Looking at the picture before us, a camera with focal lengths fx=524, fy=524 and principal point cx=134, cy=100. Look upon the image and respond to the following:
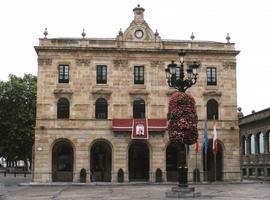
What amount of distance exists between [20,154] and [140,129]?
2986 cm

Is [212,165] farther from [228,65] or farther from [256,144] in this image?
[228,65]

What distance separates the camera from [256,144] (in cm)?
5303

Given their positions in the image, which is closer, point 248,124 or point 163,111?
point 163,111

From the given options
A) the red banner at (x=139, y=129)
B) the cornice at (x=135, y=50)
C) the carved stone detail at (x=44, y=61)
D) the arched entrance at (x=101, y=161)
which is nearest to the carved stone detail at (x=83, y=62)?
the cornice at (x=135, y=50)

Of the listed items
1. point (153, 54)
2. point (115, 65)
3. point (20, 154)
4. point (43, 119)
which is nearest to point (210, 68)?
point (153, 54)

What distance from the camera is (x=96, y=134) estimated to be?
46.0m

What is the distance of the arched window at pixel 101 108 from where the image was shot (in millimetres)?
46438

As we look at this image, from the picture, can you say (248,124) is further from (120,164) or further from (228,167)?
(120,164)

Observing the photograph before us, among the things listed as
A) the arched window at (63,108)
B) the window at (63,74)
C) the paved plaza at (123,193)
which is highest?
Result: the window at (63,74)

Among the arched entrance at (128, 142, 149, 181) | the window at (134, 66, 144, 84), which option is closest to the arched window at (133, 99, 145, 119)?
the window at (134, 66, 144, 84)

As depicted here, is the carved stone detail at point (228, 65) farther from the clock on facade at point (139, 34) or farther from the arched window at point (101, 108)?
the arched window at point (101, 108)

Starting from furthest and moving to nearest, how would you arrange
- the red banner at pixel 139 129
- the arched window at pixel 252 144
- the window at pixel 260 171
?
the arched window at pixel 252 144 < the window at pixel 260 171 < the red banner at pixel 139 129

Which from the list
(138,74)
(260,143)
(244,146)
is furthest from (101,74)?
(244,146)

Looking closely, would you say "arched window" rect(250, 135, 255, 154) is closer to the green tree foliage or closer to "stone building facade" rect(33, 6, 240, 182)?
"stone building facade" rect(33, 6, 240, 182)
